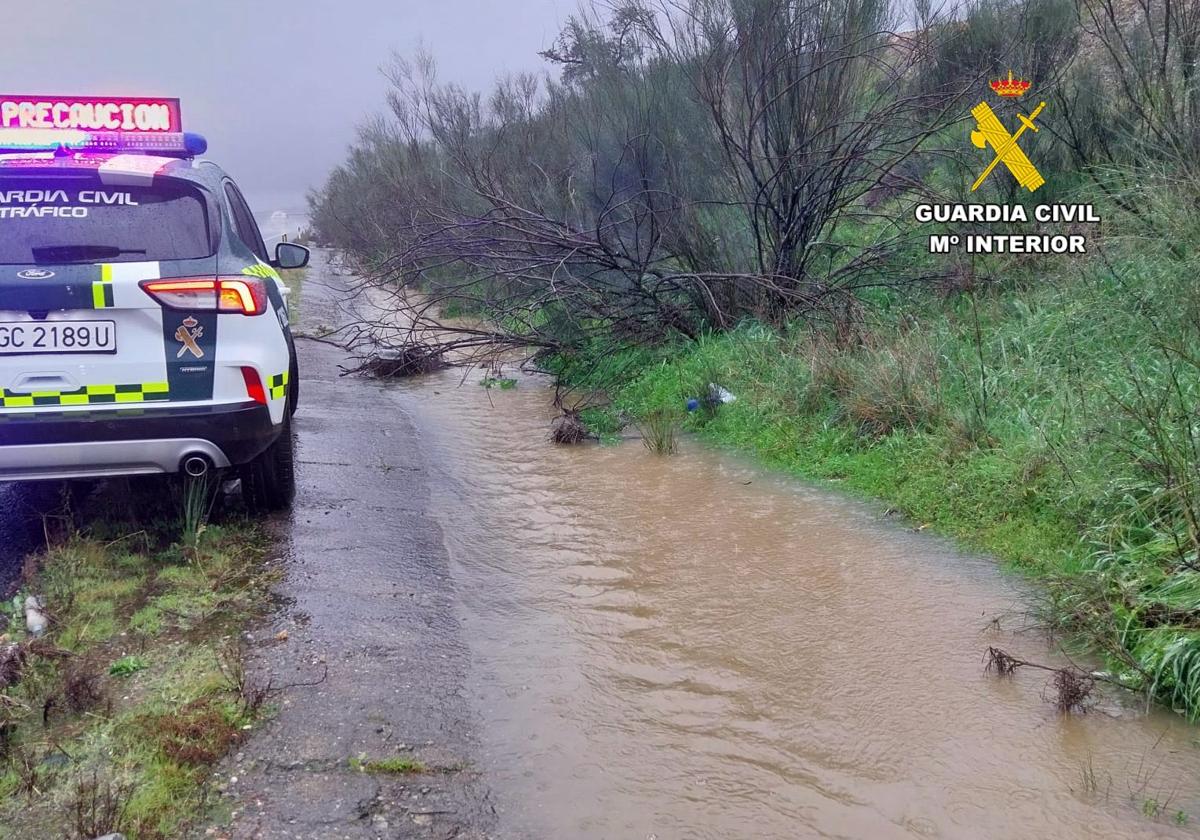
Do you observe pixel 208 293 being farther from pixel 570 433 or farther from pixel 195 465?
pixel 570 433

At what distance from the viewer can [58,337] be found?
161 inches

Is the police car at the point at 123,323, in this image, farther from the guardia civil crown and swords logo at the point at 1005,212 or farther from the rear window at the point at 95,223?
the guardia civil crown and swords logo at the point at 1005,212

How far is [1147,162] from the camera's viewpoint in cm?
799

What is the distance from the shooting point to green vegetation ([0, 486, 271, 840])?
2.71 m

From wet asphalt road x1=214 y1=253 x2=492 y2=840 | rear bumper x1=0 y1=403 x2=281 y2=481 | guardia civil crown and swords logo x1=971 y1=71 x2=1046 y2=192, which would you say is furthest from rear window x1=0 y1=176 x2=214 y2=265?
guardia civil crown and swords logo x1=971 y1=71 x2=1046 y2=192

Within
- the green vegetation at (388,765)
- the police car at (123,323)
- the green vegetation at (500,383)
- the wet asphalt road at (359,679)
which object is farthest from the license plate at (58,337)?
the green vegetation at (500,383)

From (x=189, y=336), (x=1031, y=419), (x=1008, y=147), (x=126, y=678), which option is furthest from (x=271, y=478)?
(x=1008, y=147)

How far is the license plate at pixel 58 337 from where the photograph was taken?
13.3ft

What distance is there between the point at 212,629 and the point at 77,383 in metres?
1.23

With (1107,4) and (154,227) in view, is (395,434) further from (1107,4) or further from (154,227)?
(1107,4)

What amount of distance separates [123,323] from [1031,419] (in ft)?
15.8

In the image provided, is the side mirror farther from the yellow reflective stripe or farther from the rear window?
the yellow reflective stripe

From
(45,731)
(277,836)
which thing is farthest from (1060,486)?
(45,731)

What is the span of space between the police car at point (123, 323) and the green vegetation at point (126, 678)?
52cm
